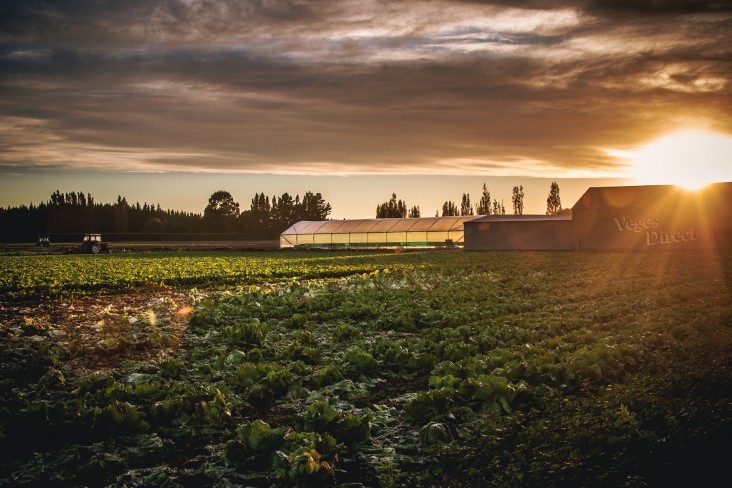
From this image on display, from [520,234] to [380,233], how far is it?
1905cm

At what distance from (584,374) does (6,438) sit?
692 cm

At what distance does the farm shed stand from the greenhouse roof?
8.76 metres

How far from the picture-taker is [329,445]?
17.9 ft

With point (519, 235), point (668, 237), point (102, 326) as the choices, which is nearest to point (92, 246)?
point (519, 235)

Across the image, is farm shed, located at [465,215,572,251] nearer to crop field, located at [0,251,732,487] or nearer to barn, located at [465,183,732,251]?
barn, located at [465,183,732,251]

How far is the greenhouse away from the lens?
6494 cm

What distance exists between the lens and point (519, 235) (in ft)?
176

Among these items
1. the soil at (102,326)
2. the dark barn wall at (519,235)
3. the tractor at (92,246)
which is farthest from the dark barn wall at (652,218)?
the tractor at (92,246)

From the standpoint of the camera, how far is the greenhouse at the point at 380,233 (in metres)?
64.9

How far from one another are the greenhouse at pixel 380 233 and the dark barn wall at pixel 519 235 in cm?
747

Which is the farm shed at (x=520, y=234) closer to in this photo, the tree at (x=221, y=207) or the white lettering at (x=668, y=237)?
the white lettering at (x=668, y=237)

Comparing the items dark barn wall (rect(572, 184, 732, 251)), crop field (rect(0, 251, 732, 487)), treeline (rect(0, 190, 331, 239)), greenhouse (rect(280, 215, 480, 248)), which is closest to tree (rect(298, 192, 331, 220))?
treeline (rect(0, 190, 331, 239))

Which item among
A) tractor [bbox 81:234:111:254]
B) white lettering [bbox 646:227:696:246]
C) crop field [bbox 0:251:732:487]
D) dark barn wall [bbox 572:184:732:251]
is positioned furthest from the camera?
tractor [bbox 81:234:111:254]

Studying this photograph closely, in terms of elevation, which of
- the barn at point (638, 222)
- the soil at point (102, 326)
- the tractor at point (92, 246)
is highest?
the barn at point (638, 222)
